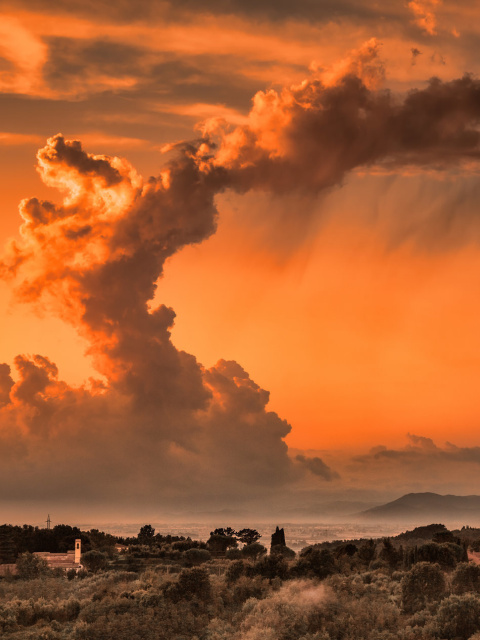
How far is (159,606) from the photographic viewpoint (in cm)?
5862

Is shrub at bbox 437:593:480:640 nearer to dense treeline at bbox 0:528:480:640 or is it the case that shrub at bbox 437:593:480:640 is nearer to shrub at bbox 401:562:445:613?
dense treeline at bbox 0:528:480:640

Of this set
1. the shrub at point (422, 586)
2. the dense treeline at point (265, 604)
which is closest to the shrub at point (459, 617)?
the dense treeline at point (265, 604)

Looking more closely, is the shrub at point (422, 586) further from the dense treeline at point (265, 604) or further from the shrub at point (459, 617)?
the shrub at point (459, 617)

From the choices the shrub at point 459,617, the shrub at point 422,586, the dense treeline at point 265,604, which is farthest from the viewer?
the shrub at point 422,586

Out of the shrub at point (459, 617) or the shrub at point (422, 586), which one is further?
the shrub at point (422, 586)

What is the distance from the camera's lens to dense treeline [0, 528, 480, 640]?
50594 millimetres

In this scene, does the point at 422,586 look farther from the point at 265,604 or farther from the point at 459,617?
the point at 265,604

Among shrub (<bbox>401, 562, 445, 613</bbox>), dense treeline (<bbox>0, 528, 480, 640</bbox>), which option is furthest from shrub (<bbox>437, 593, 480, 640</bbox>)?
shrub (<bbox>401, 562, 445, 613</bbox>)

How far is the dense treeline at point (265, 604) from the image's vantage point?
50.6m

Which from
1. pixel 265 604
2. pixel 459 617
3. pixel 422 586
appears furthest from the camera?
pixel 422 586

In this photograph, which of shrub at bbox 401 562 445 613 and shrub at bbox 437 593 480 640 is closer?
shrub at bbox 437 593 480 640

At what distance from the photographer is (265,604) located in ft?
→ 186

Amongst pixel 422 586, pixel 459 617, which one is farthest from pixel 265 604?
pixel 459 617

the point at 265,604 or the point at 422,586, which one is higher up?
the point at 422,586
